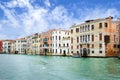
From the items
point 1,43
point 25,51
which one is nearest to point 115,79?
point 25,51

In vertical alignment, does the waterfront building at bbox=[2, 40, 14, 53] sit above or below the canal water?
above

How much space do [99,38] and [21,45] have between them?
52.8m

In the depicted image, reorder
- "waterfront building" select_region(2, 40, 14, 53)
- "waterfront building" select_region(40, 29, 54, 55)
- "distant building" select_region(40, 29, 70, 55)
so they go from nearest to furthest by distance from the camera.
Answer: "distant building" select_region(40, 29, 70, 55) < "waterfront building" select_region(40, 29, 54, 55) < "waterfront building" select_region(2, 40, 14, 53)

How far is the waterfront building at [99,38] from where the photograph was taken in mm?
42062

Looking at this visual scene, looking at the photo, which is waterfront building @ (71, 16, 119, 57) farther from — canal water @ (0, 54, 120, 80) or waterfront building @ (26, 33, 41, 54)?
waterfront building @ (26, 33, 41, 54)

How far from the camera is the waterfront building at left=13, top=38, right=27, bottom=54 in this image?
293 ft

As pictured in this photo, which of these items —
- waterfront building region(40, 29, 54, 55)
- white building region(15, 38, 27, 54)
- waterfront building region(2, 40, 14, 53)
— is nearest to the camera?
waterfront building region(40, 29, 54, 55)

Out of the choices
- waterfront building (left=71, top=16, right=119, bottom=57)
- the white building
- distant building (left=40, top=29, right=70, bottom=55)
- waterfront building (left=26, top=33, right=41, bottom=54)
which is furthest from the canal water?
the white building

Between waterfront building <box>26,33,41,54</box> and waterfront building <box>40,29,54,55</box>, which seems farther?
waterfront building <box>26,33,41,54</box>

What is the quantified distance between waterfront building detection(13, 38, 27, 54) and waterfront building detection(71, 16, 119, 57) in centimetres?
4386

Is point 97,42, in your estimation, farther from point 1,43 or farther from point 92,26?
point 1,43

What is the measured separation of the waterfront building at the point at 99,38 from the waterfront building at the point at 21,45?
1727 inches

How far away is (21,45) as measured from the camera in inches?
3600

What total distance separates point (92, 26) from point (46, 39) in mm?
26188
